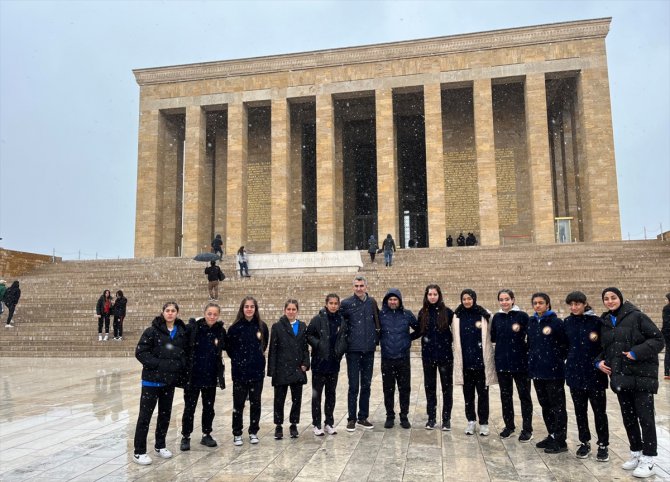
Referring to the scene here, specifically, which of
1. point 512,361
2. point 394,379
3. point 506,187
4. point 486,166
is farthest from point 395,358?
point 506,187

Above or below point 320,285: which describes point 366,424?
below

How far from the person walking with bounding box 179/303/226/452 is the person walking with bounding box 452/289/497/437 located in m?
2.41

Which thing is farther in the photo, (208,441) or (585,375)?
(208,441)

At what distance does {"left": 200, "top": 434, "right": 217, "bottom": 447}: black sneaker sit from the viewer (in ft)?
16.1

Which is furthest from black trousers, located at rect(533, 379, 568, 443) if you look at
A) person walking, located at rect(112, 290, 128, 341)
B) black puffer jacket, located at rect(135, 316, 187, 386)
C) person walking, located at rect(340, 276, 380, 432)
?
person walking, located at rect(112, 290, 128, 341)

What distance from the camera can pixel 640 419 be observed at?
4191 millimetres

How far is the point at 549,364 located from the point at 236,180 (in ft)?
79.6

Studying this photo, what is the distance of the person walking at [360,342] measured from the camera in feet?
18.2

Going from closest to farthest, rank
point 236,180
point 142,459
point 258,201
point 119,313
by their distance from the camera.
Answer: point 142,459
point 119,313
point 236,180
point 258,201

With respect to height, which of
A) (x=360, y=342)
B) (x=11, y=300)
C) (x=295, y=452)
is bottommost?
(x=295, y=452)

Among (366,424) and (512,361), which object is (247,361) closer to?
(366,424)

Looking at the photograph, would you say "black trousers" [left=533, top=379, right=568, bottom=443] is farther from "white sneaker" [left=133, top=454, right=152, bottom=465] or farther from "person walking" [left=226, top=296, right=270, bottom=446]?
"white sneaker" [left=133, top=454, right=152, bottom=465]

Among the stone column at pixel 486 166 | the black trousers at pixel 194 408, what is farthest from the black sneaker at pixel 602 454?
the stone column at pixel 486 166

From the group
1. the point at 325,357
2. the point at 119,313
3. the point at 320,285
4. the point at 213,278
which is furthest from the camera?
the point at 320,285
